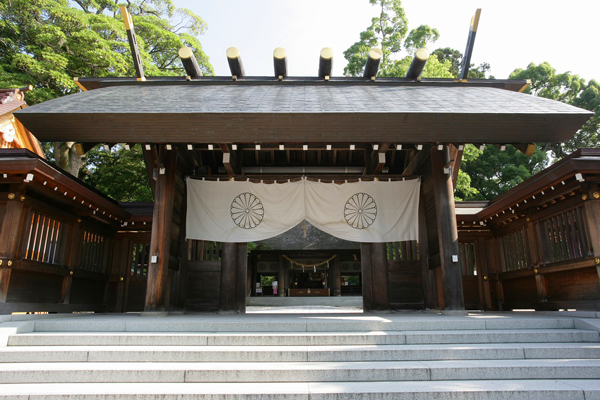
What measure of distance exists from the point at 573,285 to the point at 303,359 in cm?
554

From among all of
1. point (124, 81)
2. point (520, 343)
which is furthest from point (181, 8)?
point (520, 343)

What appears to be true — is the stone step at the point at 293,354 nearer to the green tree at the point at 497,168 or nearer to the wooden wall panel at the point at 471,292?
the wooden wall panel at the point at 471,292

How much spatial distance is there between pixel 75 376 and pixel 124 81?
6.49 metres

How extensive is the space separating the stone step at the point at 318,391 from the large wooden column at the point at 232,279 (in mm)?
4386

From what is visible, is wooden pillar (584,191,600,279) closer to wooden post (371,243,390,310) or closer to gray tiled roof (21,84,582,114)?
gray tiled roof (21,84,582,114)

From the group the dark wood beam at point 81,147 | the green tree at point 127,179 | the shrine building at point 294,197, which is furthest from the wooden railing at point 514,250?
the green tree at point 127,179

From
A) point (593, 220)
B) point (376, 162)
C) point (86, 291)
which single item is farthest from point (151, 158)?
point (593, 220)

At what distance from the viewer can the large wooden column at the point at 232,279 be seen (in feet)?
26.1

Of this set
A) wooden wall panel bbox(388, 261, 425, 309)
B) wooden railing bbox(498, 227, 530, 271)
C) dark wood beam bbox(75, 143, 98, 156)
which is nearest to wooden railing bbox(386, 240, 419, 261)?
wooden wall panel bbox(388, 261, 425, 309)

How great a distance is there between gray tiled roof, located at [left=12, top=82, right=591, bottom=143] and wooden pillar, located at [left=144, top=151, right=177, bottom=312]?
57.2 inches

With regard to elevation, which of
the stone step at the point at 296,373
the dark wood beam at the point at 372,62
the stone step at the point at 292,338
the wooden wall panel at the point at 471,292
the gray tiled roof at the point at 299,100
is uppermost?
the dark wood beam at the point at 372,62

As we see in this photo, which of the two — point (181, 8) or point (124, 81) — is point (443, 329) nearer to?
point (124, 81)

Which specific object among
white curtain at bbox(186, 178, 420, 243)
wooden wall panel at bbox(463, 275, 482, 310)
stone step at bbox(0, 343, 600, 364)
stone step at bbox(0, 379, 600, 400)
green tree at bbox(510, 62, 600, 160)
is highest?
green tree at bbox(510, 62, 600, 160)

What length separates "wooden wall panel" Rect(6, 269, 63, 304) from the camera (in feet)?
20.8
